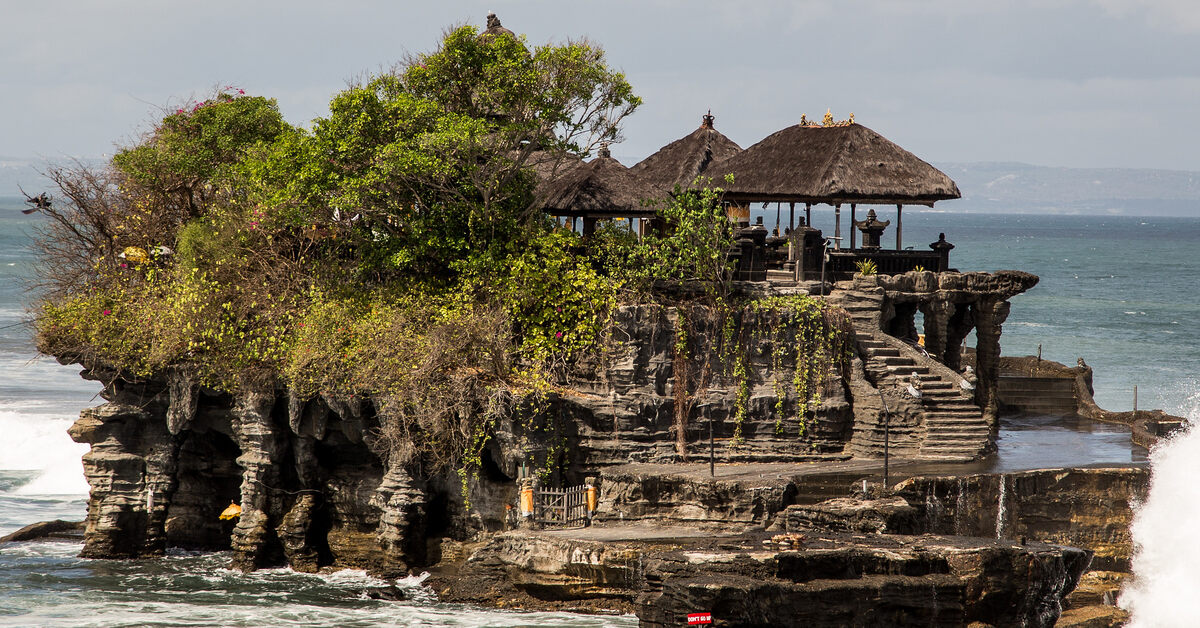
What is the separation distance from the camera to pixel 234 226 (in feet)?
124

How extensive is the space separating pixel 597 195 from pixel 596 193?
0.30 feet

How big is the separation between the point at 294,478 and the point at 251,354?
393 cm

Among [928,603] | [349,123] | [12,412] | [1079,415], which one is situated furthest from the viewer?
[12,412]

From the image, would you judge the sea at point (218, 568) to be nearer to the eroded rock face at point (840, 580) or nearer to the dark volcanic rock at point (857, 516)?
the eroded rock face at point (840, 580)

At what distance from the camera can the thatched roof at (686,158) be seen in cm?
4088

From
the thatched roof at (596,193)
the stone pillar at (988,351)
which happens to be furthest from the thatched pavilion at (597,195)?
the stone pillar at (988,351)

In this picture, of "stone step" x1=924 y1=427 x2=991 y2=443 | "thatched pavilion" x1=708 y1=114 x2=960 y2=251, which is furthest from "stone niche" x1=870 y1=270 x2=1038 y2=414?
"stone step" x1=924 y1=427 x2=991 y2=443

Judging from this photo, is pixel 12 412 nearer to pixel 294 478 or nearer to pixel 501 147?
pixel 294 478

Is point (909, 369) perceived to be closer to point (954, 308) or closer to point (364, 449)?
point (954, 308)

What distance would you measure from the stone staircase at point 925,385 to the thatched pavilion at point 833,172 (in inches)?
95.2

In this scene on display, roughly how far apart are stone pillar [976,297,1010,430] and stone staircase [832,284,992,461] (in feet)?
11.5

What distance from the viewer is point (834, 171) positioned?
37.1 metres

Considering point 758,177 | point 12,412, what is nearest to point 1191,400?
point 758,177

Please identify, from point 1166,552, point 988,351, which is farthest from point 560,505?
point 1166,552
